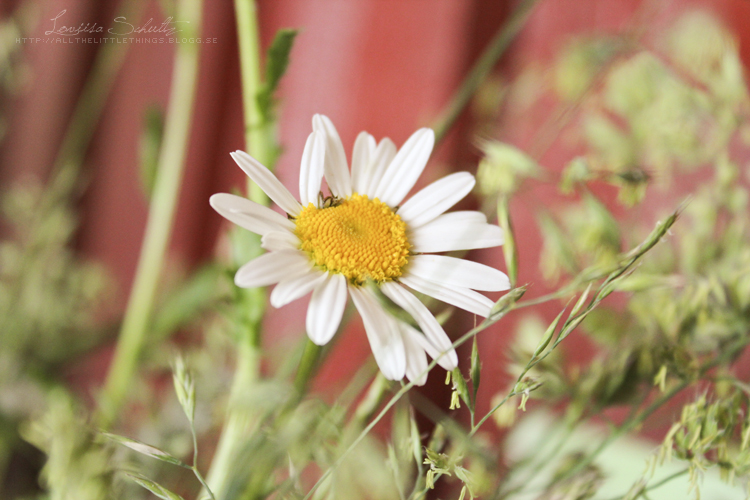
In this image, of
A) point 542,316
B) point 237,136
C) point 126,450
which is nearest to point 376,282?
point 126,450

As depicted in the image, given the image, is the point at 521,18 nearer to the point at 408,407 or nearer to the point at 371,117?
the point at 408,407

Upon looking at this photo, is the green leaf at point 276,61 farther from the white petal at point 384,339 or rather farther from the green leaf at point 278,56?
the white petal at point 384,339

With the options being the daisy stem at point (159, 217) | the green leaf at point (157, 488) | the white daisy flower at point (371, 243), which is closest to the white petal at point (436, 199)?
the white daisy flower at point (371, 243)

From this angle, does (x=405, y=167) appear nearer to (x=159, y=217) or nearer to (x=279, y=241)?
(x=279, y=241)

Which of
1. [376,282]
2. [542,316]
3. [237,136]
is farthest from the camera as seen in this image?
[237,136]

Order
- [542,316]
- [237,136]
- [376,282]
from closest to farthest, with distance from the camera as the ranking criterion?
1. [376,282]
2. [542,316]
3. [237,136]

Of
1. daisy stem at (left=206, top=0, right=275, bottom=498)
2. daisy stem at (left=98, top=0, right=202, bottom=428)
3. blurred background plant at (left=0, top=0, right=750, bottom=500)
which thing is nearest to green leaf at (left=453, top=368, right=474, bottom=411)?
blurred background plant at (left=0, top=0, right=750, bottom=500)

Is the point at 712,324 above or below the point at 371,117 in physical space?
below

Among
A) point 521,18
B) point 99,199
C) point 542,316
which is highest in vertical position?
point 521,18
